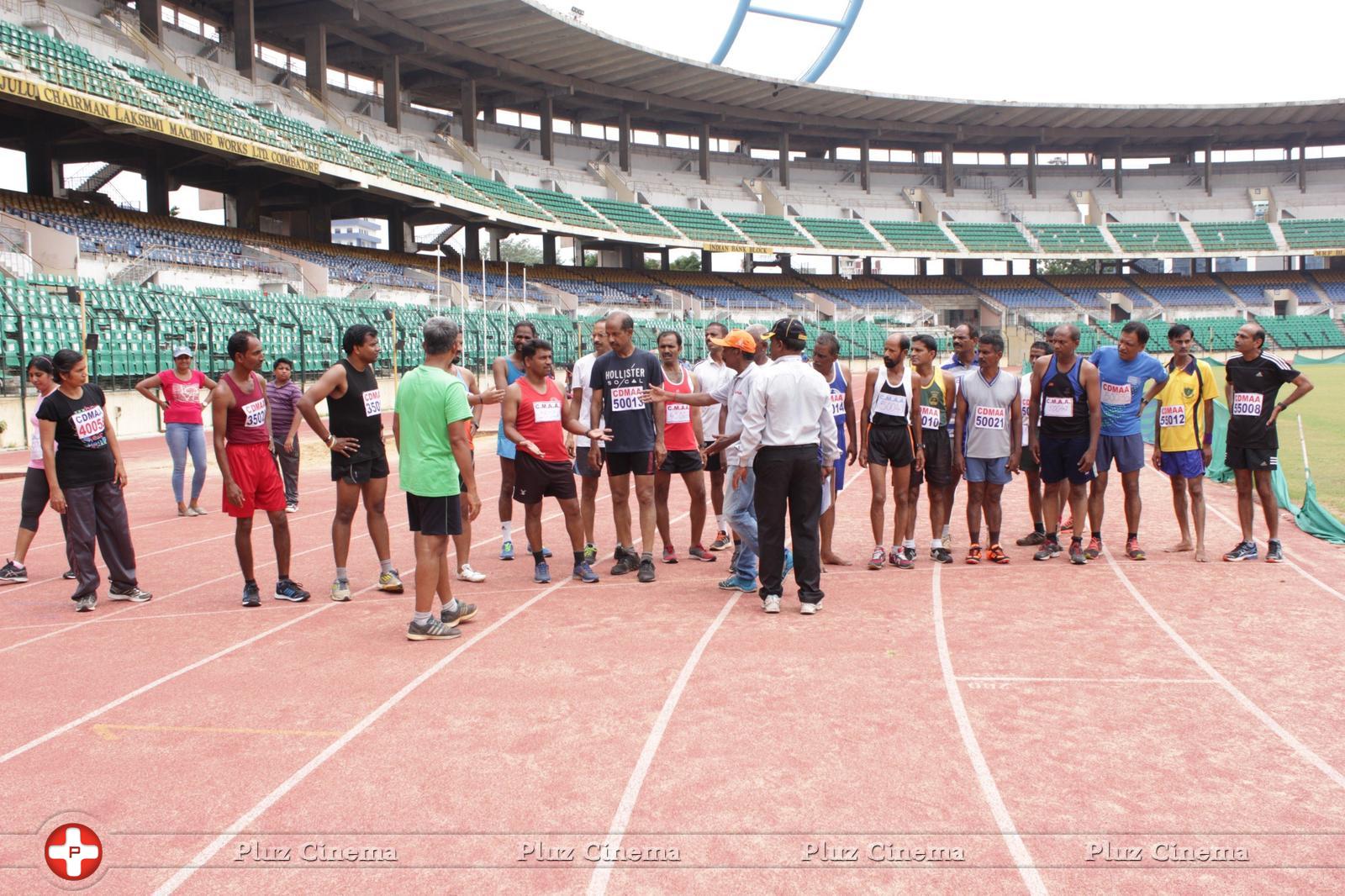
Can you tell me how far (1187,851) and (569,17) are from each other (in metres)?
41.1

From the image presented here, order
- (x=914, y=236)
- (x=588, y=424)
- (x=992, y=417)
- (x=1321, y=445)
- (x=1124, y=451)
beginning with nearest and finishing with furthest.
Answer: (x=992, y=417) < (x=1124, y=451) < (x=588, y=424) < (x=1321, y=445) < (x=914, y=236)

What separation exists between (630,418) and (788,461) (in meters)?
1.51

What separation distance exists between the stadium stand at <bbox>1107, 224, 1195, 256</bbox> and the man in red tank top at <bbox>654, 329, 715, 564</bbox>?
5556 centimetres

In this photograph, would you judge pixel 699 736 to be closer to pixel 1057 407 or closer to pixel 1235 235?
pixel 1057 407

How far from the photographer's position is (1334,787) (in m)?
3.65

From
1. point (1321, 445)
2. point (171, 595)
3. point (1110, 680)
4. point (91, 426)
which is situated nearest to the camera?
point (1110, 680)

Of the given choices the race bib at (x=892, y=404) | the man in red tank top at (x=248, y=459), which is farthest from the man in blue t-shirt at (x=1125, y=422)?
the man in red tank top at (x=248, y=459)

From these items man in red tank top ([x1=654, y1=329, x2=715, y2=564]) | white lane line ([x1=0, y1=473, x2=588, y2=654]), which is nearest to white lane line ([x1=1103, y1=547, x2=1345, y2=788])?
man in red tank top ([x1=654, y1=329, x2=715, y2=564])

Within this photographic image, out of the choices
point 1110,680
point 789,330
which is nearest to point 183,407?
point 789,330

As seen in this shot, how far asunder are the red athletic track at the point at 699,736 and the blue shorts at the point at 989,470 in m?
0.96

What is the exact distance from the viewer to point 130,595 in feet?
23.1

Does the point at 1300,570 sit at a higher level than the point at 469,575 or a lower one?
lower

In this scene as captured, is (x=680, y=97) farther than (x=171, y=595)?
Yes

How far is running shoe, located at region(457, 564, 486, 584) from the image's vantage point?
742 centimetres
